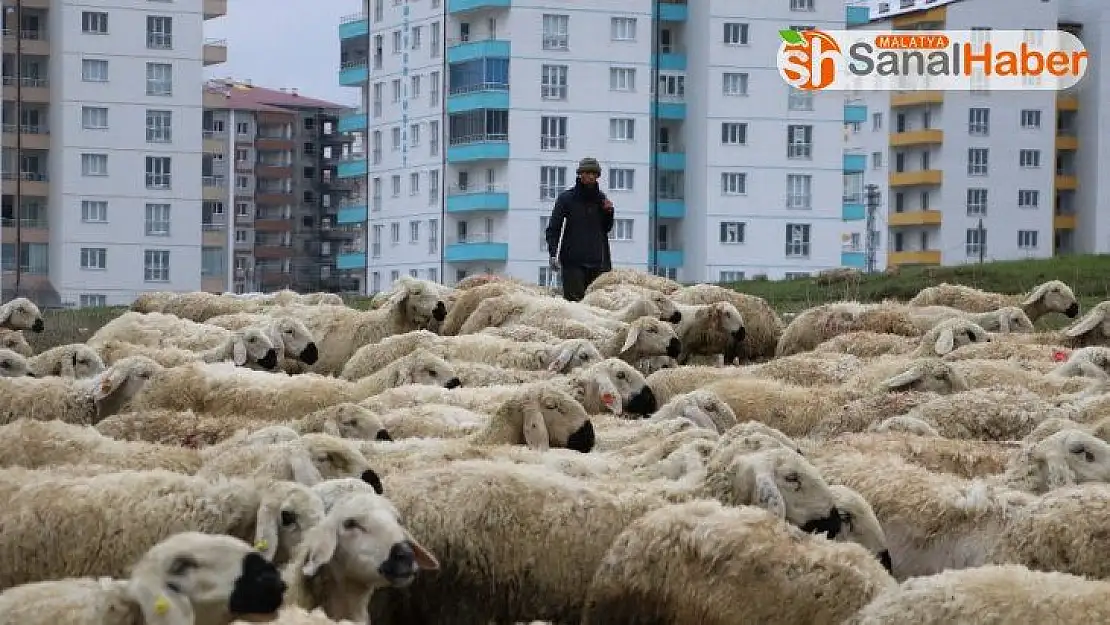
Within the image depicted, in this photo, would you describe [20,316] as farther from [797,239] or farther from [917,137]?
[917,137]

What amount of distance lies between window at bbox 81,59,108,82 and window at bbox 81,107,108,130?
154 centimetres

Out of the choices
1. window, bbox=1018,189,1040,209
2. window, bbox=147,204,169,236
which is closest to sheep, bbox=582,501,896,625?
window, bbox=147,204,169,236

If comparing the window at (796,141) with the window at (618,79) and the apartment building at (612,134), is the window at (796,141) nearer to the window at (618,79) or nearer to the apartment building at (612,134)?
the apartment building at (612,134)

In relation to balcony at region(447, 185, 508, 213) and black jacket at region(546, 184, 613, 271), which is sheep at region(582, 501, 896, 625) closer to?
black jacket at region(546, 184, 613, 271)

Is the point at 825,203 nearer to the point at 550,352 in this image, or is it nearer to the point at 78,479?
the point at 550,352

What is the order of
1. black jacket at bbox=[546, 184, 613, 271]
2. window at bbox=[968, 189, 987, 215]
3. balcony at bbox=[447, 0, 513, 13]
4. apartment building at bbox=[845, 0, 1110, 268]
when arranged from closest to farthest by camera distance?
black jacket at bbox=[546, 184, 613, 271] < balcony at bbox=[447, 0, 513, 13] < apartment building at bbox=[845, 0, 1110, 268] < window at bbox=[968, 189, 987, 215]

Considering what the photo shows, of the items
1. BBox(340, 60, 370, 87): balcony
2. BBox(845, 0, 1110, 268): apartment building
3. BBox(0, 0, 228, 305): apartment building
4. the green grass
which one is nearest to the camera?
the green grass

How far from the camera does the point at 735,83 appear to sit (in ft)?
338

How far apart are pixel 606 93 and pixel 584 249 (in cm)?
7798

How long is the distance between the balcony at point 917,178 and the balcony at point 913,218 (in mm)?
1735

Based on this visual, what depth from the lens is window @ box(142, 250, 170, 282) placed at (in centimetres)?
10438

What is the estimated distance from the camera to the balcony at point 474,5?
98.3 meters

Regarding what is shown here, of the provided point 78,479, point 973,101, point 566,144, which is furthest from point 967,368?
point 973,101

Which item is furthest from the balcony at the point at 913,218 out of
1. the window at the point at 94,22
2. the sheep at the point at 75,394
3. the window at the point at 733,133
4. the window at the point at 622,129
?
the sheep at the point at 75,394
